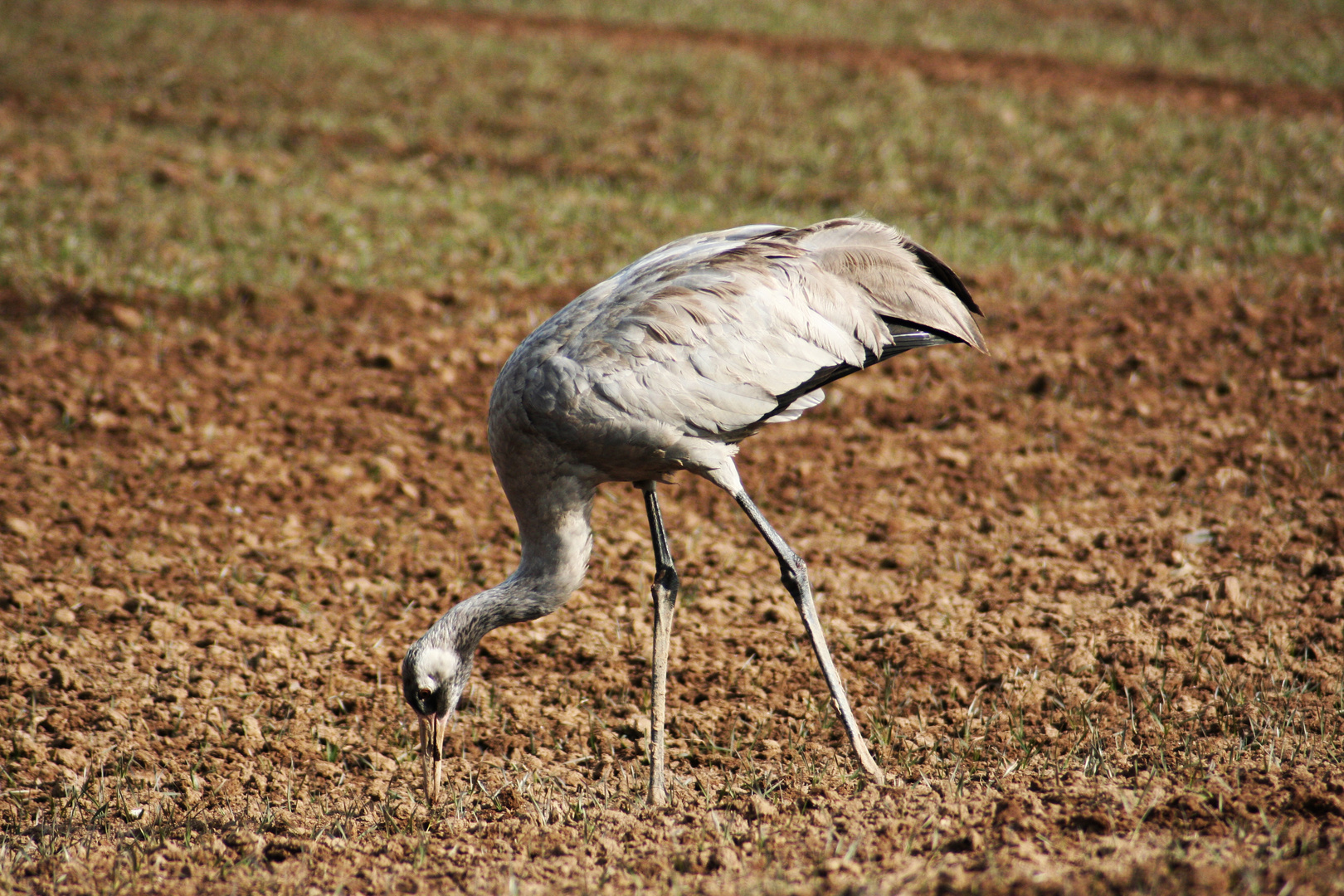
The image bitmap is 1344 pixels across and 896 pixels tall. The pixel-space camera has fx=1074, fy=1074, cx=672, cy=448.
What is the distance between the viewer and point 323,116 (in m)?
11.2

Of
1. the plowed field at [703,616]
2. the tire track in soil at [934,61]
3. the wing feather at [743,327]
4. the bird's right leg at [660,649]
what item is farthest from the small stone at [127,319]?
the tire track in soil at [934,61]

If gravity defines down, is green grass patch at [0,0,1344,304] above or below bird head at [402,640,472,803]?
above

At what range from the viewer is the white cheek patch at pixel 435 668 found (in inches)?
148

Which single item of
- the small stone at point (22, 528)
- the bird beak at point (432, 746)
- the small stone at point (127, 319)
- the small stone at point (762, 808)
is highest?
the small stone at point (127, 319)

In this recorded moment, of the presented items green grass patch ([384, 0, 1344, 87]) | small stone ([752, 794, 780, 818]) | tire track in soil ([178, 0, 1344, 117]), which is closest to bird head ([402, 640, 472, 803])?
small stone ([752, 794, 780, 818])

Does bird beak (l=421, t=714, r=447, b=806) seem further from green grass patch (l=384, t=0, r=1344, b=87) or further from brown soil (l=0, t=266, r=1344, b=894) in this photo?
green grass patch (l=384, t=0, r=1344, b=87)

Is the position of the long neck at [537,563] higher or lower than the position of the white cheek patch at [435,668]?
higher

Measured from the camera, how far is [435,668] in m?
3.77

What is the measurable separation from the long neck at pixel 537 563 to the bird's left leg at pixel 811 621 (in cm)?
60

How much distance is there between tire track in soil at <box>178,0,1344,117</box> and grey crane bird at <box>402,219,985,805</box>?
8872 mm

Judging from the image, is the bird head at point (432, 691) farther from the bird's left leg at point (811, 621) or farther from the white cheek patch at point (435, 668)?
the bird's left leg at point (811, 621)

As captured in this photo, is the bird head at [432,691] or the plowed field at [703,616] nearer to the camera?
the plowed field at [703,616]

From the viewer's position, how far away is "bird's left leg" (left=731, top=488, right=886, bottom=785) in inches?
152

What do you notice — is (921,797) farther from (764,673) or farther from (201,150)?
(201,150)
